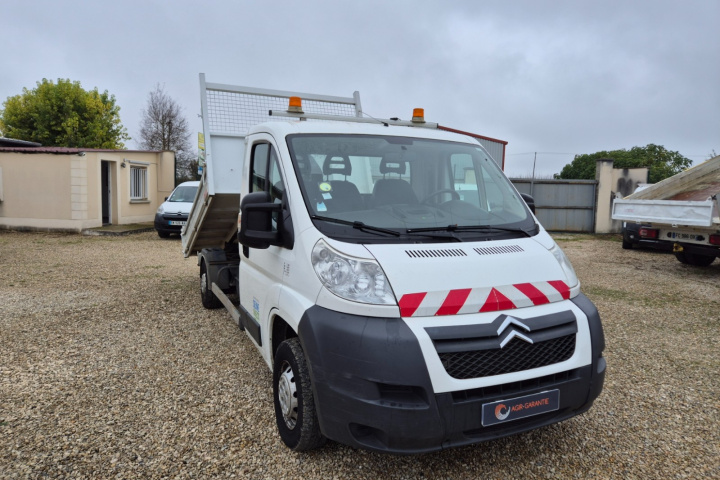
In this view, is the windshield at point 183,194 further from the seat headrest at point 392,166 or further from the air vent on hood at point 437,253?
the air vent on hood at point 437,253

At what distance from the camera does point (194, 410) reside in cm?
356

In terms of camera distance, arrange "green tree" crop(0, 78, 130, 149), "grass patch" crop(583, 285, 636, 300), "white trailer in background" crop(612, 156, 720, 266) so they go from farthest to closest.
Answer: "green tree" crop(0, 78, 130, 149) < "white trailer in background" crop(612, 156, 720, 266) < "grass patch" crop(583, 285, 636, 300)

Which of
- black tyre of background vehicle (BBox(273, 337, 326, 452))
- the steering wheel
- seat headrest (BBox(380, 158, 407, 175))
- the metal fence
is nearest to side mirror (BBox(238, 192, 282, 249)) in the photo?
black tyre of background vehicle (BBox(273, 337, 326, 452))

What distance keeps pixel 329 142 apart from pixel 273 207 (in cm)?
66

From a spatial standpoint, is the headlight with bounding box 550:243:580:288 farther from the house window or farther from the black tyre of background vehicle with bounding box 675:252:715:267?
the house window

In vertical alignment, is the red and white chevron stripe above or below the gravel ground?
above

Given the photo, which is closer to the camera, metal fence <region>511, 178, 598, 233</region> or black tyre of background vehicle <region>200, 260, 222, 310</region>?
black tyre of background vehicle <region>200, 260, 222, 310</region>

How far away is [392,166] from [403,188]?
207 millimetres

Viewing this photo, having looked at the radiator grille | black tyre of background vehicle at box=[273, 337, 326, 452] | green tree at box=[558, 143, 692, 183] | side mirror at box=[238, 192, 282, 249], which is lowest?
black tyre of background vehicle at box=[273, 337, 326, 452]

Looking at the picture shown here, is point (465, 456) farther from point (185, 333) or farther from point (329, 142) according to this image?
point (185, 333)

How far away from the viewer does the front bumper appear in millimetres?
2324

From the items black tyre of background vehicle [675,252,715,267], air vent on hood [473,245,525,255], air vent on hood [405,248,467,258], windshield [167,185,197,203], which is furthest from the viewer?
windshield [167,185,197,203]

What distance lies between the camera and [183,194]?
15.0 metres

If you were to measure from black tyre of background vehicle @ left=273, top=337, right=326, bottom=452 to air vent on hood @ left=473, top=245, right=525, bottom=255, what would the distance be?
3.79 ft
